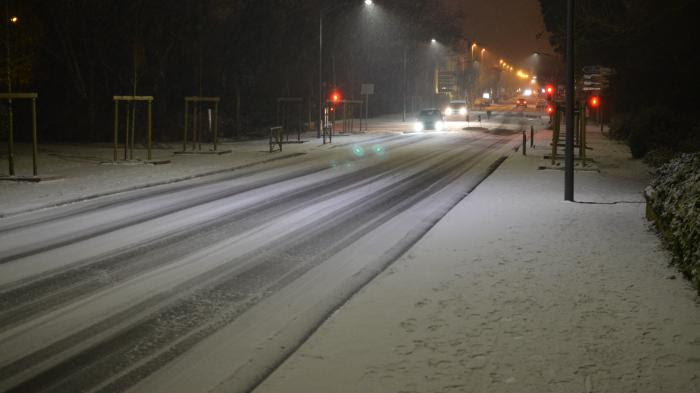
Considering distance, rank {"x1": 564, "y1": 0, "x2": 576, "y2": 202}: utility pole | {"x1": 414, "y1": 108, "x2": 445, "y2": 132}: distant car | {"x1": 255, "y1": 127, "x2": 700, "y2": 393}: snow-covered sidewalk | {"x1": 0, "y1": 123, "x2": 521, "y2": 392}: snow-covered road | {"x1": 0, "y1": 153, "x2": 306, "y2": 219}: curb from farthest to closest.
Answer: {"x1": 414, "y1": 108, "x2": 445, "y2": 132}: distant car < {"x1": 564, "y1": 0, "x2": 576, "y2": 202}: utility pole < {"x1": 0, "y1": 153, "x2": 306, "y2": 219}: curb < {"x1": 0, "y1": 123, "x2": 521, "y2": 392}: snow-covered road < {"x1": 255, "y1": 127, "x2": 700, "y2": 393}: snow-covered sidewalk

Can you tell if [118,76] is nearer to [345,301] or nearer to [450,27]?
[345,301]

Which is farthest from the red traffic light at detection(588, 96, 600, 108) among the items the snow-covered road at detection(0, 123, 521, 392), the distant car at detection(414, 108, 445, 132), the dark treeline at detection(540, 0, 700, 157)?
the snow-covered road at detection(0, 123, 521, 392)

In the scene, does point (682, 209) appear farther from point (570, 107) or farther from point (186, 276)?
point (570, 107)

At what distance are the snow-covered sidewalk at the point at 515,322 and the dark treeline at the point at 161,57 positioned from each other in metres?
21.7

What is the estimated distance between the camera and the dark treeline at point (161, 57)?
1419 inches

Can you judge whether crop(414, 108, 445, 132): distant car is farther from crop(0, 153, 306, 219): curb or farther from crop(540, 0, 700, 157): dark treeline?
crop(0, 153, 306, 219): curb

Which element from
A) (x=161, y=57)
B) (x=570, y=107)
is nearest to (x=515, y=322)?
(x=570, y=107)

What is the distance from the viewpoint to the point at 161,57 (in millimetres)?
38750

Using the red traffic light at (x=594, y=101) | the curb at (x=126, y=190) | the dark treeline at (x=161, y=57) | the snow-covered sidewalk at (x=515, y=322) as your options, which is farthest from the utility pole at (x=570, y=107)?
the red traffic light at (x=594, y=101)

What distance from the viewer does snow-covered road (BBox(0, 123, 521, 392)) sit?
5.97 meters

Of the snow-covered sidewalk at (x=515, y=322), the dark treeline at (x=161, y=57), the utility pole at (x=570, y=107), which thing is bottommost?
the snow-covered sidewalk at (x=515, y=322)

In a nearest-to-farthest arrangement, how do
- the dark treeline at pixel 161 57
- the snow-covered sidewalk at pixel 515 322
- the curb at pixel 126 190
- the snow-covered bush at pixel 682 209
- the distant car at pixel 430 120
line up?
the snow-covered sidewalk at pixel 515 322 → the snow-covered bush at pixel 682 209 → the curb at pixel 126 190 → the dark treeline at pixel 161 57 → the distant car at pixel 430 120

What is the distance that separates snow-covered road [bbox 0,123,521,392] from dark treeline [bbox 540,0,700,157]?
1162 centimetres

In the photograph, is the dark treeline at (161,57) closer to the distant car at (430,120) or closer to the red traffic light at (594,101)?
the distant car at (430,120)
